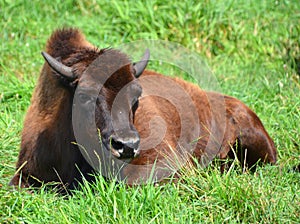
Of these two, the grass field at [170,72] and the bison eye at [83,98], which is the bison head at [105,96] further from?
the grass field at [170,72]

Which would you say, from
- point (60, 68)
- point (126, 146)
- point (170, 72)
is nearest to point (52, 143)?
point (60, 68)

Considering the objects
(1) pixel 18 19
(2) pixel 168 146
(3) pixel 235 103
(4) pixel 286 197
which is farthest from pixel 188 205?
(1) pixel 18 19

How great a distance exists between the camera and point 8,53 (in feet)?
29.1

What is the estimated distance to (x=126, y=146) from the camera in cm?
530

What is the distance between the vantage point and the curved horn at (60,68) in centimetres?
571

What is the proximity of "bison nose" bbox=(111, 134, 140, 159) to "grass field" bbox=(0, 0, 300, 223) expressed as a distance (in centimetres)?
31

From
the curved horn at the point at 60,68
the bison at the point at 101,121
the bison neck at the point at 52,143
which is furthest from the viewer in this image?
the bison neck at the point at 52,143

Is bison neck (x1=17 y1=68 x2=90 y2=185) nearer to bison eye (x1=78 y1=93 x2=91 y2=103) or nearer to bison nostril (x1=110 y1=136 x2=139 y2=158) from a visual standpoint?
bison eye (x1=78 y1=93 x2=91 y2=103)

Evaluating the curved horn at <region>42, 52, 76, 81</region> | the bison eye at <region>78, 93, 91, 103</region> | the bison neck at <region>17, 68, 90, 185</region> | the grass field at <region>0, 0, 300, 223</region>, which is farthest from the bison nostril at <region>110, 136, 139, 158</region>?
the curved horn at <region>42, 52, 76, 81</region>

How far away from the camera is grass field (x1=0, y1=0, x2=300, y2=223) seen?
4930 mm

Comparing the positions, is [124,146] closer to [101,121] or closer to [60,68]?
[101,121]

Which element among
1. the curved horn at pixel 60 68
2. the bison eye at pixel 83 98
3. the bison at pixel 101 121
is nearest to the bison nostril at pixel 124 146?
the bison at pixel 101 121

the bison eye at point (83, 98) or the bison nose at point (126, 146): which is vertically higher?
the bison eye at point (83, 98)

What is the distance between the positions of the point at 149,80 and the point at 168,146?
3.33 ft
